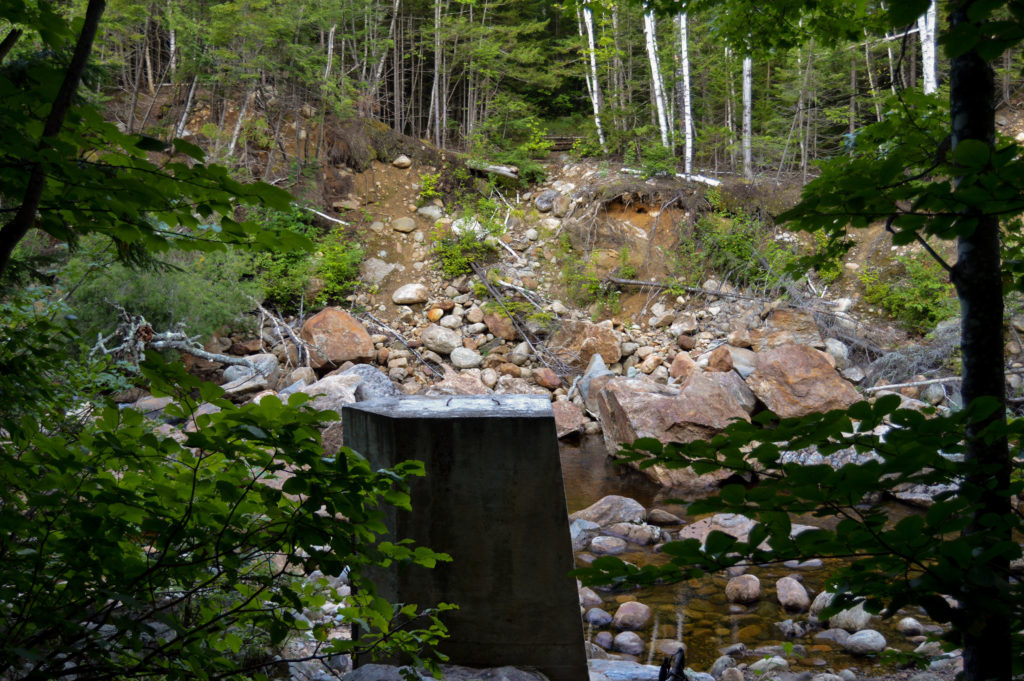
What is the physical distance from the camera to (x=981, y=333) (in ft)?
4.50

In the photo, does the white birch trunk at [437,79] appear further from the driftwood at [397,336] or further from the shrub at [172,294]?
the shrub at [172,294]

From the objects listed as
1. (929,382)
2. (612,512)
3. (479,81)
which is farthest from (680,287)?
(479,81)

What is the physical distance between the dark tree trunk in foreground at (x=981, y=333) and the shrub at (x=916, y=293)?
9.95 m

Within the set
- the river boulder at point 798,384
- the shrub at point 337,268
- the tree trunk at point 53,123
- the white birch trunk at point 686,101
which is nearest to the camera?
the tree trunk at point 53,123

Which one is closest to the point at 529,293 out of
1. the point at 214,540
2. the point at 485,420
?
the point at 485,420

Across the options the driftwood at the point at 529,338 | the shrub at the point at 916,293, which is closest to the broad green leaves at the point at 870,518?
the driftwood at the point at 529,338

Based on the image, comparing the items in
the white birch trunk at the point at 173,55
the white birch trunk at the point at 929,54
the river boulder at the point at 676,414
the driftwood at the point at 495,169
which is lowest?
the river boulder at the point at 676,414

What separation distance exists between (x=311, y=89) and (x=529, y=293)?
22.2 feet

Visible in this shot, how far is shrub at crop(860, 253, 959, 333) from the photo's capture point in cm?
1030

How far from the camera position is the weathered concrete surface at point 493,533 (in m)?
2.93

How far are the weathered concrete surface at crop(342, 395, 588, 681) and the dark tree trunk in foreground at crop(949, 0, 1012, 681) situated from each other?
1781mm

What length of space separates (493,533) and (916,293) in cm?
1023

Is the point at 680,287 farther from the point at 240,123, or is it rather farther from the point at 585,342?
the point at 240,123

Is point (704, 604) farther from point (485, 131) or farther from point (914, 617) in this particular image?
point (485, 131)
